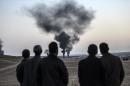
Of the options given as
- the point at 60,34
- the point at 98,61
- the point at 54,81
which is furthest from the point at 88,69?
the point at 60,34

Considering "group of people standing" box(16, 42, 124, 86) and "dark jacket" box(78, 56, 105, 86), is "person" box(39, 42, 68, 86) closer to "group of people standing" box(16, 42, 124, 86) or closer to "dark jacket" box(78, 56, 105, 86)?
"group of people standing" box(16, 42, 124, 86)

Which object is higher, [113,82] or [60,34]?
[60,34]

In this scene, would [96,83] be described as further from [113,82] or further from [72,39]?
[72,39]

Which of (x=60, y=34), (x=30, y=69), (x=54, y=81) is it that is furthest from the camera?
(x=60, y=34)

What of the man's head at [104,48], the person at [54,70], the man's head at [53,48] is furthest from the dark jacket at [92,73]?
the man's head at [53,48]

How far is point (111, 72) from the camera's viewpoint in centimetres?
1024

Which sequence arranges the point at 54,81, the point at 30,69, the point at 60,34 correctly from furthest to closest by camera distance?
1. the point at 60,34
2. the point at 30,69
3. the point at 54,81

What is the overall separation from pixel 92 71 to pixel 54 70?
3.04ft

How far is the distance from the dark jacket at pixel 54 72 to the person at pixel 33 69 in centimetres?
33

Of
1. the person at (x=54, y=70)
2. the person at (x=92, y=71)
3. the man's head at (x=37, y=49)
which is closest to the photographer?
the person at (x=54, y=70)

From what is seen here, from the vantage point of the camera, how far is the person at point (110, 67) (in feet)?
33.3

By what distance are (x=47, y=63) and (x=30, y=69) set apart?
681mm

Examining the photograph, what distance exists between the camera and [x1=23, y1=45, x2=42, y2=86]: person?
10125 millimetres

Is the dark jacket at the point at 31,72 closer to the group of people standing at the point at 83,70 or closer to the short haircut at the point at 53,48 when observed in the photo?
the group of people standing at the point at 83,70
